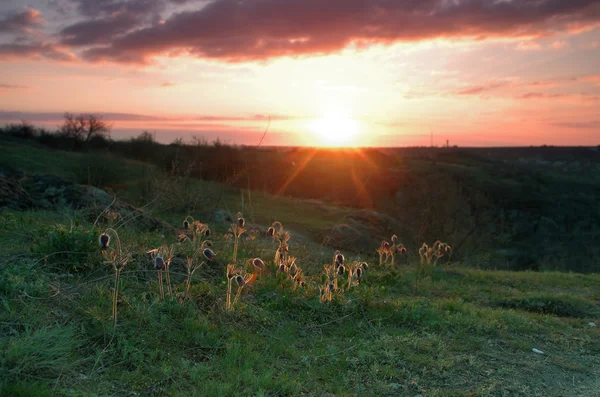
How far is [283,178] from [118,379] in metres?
20.2

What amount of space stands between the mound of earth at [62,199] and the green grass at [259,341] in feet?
7.03

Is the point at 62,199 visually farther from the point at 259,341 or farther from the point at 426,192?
the point at 426,192

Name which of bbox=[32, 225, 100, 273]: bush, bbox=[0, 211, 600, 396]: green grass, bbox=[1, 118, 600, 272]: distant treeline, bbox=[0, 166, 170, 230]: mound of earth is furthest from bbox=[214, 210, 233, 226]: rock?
bbox=[32, 225, 100, 273]: bush

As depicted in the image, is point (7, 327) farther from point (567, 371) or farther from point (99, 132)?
point (99, 132)

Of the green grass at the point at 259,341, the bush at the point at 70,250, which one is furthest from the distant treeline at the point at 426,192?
the green grass at the point at 259,341

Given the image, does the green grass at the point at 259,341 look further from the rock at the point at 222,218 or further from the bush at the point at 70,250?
the rock at the point at 222,218

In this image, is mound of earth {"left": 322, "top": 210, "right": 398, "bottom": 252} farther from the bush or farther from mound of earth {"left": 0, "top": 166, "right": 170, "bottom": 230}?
the bush

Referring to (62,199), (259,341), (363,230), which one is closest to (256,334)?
(259,341)

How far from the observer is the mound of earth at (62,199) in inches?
297

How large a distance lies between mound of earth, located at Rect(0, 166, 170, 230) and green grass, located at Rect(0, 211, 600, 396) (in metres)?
2.14

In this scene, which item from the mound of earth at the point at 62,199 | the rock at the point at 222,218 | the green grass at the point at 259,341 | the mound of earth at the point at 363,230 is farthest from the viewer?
the mound of earth at the point at 363,230

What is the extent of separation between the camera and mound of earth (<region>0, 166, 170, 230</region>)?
754cm

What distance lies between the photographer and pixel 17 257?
4371mm

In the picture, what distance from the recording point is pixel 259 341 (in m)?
3.70
